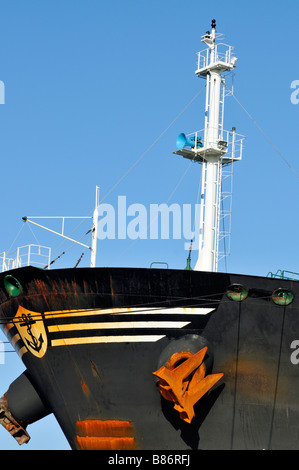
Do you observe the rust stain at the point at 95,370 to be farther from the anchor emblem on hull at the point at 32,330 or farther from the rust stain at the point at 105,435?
the anchor emblem on hull at the point at 32,330

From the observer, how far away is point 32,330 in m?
25.4

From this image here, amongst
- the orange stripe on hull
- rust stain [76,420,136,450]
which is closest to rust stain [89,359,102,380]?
rust stain [76,420,136,450]

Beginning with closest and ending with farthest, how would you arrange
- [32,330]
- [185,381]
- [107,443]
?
[185,381]
[107,443]
[32,330]

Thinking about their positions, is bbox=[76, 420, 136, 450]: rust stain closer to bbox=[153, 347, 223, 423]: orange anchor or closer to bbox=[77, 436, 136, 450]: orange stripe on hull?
bbox=[77, 436, 136, 450]: orange stripe on hull

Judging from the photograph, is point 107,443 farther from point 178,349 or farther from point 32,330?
point 32,330

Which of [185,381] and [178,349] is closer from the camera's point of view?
[185,381]

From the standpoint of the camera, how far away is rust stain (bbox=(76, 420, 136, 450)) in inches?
935

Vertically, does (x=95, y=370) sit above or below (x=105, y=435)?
above

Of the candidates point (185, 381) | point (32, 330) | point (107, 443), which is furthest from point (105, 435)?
point (32, 330)

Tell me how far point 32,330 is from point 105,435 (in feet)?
12.1

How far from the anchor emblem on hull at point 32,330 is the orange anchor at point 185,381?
4161mm

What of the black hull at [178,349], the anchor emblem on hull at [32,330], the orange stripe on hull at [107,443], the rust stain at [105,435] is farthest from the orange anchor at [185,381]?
the anchor emblem on hull at [32,330]
